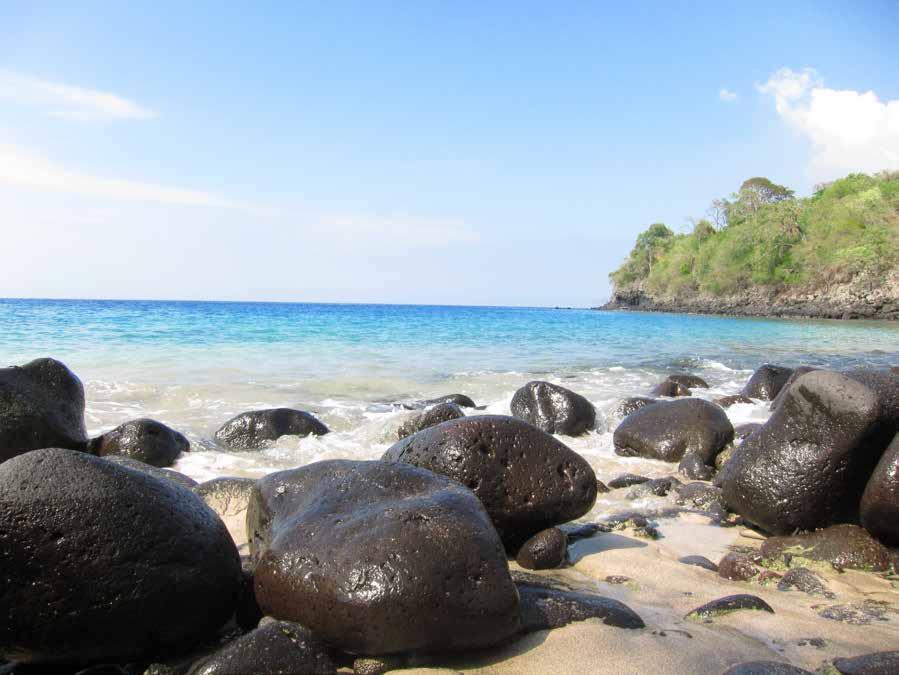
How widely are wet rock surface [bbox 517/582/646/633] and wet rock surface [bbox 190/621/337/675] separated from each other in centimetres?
96

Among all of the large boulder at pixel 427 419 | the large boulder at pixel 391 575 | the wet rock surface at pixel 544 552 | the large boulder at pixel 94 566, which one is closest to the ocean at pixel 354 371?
the large boulder at pixel 427 419

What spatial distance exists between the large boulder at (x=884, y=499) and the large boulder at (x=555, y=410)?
5.01 meters

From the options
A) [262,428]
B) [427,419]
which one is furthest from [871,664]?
[262,428]

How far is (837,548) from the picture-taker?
4.42 m

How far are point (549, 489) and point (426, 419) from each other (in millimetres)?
4088

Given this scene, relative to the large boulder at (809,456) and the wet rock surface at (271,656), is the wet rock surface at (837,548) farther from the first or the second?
the wet rock surface at (271,656)

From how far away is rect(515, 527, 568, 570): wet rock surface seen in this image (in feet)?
14.1

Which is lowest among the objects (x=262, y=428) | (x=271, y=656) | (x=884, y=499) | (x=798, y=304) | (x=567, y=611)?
(x=262, y=428)

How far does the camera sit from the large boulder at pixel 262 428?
28.7 feet

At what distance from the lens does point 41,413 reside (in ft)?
21.3

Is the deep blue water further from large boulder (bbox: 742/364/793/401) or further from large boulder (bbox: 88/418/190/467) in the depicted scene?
large boulder (bbox: 88/418/190/467)

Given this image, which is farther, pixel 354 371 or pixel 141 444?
pixel 354 371

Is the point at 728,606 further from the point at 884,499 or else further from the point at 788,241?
the point at 788,241

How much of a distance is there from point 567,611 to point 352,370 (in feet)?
43.7
